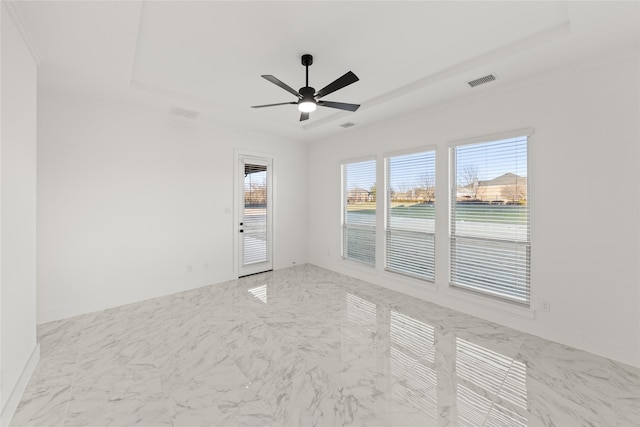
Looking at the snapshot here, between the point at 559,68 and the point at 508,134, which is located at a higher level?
the point at 559,68

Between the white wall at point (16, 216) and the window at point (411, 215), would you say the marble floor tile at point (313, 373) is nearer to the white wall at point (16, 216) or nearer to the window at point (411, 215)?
the white wall at point (16, 216)

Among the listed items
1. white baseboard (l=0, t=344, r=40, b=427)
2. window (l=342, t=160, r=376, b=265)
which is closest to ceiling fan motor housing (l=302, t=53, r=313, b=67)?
window (l=342, t=160, r=376, b=265)

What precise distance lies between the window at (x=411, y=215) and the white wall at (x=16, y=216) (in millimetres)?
4445

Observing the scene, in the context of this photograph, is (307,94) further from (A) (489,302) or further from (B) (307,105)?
(A) (489,302)

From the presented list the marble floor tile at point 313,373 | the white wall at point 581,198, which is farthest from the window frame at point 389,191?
the marble floor tile at point 313,373

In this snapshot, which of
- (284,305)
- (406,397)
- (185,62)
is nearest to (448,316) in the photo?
(406,397)

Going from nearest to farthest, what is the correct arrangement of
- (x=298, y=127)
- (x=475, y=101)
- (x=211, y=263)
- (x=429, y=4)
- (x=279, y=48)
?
(x=429, y=4) < (x=279, y=48) < (x=475, y=101) < (x=211, y=263) < (x=298, y=127)

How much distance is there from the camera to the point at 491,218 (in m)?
3.55

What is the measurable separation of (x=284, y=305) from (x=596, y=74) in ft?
14.6

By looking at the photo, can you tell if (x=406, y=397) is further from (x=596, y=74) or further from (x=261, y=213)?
(x=261, y=213)

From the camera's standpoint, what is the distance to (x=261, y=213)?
573 centimetres

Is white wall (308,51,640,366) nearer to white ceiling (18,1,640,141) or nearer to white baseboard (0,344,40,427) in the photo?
white ceiling (18,1,640,141)

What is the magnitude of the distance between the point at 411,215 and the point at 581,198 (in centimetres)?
205

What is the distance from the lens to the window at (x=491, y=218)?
3301 millimetres
